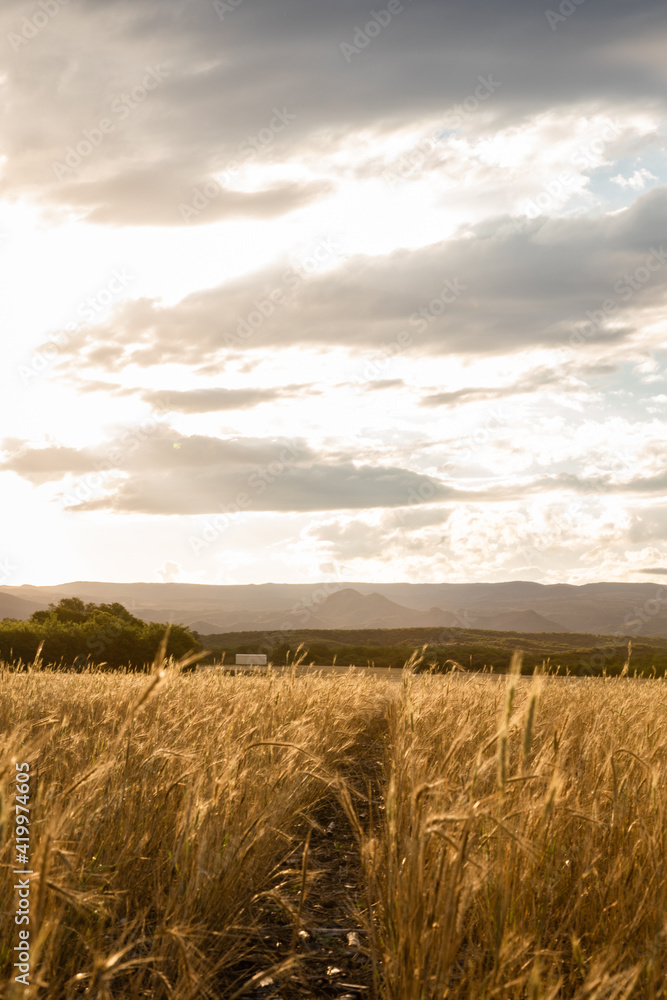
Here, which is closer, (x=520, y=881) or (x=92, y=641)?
(x=520, y=881)

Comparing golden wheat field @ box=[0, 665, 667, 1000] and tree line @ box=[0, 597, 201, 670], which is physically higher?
golden wheat field @ box=[0, 665, 667, 1000]

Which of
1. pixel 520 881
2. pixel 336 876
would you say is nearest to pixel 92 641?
pixel 336 876

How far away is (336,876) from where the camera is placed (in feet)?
13.1

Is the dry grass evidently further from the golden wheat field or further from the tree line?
the tree line

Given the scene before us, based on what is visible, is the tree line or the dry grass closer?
the dry grass

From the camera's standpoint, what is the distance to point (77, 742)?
4.23 meters

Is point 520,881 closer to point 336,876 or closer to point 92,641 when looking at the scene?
point 336,876

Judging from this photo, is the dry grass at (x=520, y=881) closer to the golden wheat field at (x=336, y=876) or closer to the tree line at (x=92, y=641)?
the golden wheat field at (x=336, y=876)

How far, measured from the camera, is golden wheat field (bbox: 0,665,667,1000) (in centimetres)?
217

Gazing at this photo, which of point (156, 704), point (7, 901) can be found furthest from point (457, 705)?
point (7, 901)

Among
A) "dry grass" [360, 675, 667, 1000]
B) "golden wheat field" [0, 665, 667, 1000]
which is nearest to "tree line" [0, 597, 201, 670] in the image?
"golden wheat field" [0, 665, 667, 1000]

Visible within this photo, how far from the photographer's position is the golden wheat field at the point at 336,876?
217 centimetres

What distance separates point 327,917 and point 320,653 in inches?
1030

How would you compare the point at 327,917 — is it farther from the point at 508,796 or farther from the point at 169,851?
the point at 508,796
